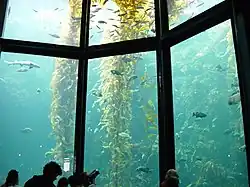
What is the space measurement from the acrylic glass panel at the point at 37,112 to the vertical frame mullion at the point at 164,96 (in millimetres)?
1157

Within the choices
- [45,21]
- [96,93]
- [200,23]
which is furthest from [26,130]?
[200,23]

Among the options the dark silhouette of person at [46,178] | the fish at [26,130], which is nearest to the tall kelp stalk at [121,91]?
the fish at [26,130]

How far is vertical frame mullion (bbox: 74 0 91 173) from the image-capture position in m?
3.18

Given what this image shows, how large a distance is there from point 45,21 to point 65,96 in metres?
1.19

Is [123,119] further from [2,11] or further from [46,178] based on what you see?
[46,178]

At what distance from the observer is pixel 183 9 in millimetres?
3281

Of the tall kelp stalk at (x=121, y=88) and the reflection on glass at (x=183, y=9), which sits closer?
the reflection on glass at (x=183, y=9)

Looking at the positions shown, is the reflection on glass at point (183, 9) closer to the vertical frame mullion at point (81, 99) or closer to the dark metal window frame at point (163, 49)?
the dark metal window frame at point (163, 49)

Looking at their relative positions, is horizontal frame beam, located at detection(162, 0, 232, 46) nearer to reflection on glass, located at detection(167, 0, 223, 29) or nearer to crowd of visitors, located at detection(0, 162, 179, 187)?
reflection on glass, located at detection(167, 0, 223, 29)

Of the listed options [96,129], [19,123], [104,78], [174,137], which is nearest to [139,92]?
[104,78]

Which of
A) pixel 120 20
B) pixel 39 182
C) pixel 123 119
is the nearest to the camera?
pixel 39 182

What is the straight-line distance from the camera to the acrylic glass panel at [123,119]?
3.94 meters

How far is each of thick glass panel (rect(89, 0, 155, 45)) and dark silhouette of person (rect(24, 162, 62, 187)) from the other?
221 centimetres

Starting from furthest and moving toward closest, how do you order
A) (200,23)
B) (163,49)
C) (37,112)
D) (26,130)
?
1. (37,112)
2. (26,130)
3. (163,49)
4. (200,23)
